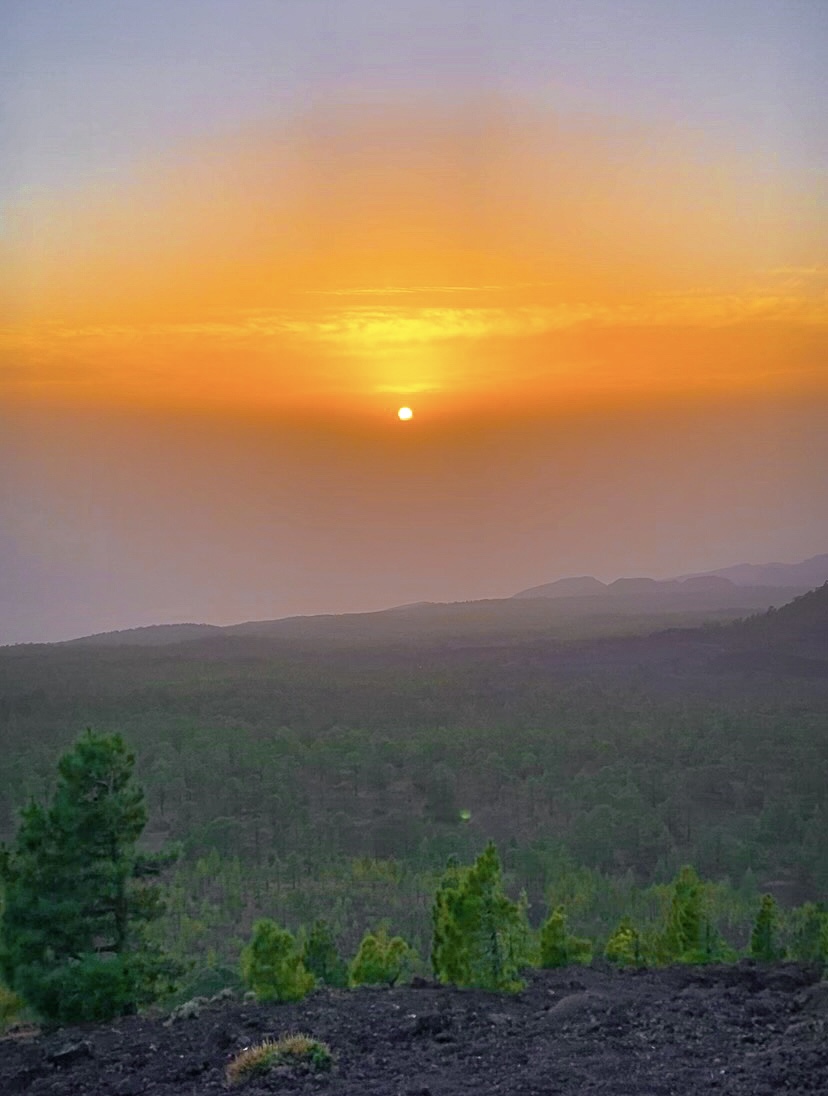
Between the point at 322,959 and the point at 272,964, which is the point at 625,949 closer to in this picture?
the point at 322,959

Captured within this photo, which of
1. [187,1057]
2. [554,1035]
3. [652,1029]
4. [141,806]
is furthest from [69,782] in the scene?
[652,1029]

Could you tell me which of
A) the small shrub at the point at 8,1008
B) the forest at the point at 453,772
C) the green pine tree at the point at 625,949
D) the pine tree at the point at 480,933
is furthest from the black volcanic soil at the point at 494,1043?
the green pine tree at the point at 625,949

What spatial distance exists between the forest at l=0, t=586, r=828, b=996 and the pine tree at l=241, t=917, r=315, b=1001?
124cm

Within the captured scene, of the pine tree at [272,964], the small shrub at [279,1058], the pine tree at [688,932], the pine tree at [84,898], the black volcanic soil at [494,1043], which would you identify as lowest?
the pine tree at [688,932]

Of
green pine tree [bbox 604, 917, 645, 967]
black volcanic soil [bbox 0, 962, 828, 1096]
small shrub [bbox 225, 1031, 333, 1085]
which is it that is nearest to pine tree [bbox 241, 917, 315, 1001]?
black volcanic soil [bbox 0, 962, 828, 1096]

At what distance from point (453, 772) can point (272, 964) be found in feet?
219

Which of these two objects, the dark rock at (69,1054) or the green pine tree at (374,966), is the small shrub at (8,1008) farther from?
the dark rock at (69,1054)

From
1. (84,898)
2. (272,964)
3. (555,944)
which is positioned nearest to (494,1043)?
(84,898)

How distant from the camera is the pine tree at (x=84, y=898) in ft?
57.5

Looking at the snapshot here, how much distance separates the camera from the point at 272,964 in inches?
829

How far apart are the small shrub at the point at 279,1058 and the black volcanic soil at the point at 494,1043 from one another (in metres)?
0.21

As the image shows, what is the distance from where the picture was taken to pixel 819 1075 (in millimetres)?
11562

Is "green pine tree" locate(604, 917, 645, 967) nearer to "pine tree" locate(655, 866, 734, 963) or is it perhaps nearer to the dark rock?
"pine tree" locate(655, 866, 734, 963)

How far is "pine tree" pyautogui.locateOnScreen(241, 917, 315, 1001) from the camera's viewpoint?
20547mm
